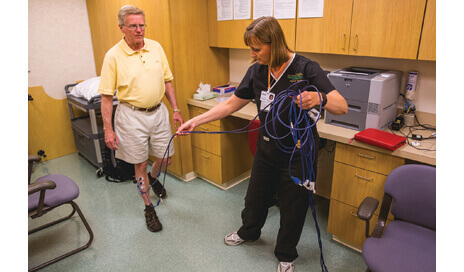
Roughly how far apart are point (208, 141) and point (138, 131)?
798 mm

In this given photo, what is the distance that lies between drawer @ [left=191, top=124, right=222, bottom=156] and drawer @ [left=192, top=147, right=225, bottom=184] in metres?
0.05

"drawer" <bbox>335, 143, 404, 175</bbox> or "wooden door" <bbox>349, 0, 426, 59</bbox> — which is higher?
"wooden door" <bbox>349, 0, 426, 59</bbox>

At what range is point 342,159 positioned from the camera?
6.91 feet

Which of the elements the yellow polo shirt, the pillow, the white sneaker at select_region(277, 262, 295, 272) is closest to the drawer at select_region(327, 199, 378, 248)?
the white sneaker at select_region(277, 262, 295, 272)

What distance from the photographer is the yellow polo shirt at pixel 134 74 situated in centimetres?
226

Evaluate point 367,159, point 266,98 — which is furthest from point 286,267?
point 266,98

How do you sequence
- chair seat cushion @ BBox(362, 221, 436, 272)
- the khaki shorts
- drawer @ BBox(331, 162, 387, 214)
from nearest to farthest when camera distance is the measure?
chair seat cushion @ BBox(362, 221, 436, 272) → drawer @ BBox(331, 162, 387, 214) → the khaki shorts

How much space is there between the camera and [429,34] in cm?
185

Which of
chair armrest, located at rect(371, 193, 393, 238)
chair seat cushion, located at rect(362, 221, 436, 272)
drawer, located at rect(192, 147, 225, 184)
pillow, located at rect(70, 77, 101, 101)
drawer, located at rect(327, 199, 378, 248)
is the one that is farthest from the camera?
pillow, located at rect(70, 77, 101, 101)

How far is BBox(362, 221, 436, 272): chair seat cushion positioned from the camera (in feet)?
4.79

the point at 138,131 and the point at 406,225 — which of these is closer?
the point at 406,225

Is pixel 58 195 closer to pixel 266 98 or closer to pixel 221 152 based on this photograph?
pixel 221 152

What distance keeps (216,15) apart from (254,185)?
5.64 ft

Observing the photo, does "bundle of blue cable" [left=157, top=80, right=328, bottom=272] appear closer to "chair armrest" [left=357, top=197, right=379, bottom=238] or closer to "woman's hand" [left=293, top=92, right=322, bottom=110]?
"woman's hand" [left=293, top=92, right=322, bottom=110]
